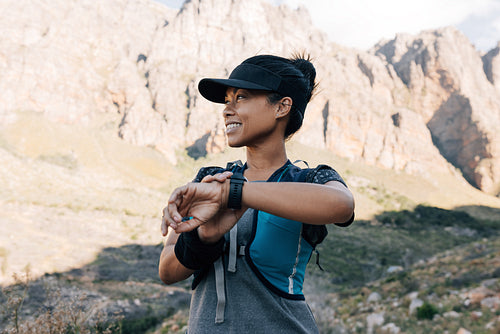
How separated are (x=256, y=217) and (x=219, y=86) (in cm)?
76

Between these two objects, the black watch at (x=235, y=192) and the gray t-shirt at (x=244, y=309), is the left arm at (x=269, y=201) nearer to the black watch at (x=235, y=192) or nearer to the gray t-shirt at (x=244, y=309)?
the black watch at (x=235, y=192)

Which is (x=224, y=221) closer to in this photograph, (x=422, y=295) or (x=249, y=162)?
(x=249, y=162)

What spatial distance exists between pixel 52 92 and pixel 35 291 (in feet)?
222

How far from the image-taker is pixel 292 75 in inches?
66.6

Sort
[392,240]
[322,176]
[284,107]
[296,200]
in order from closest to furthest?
1. [296,200]
2. [322,176]
3. [284,107]
4. [392,240]

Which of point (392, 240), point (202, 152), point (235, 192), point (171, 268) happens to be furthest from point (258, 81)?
point (202, 152)

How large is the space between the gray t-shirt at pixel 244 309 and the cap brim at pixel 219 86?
29.6 inches

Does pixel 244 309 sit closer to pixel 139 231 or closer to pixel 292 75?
pixel 292 75

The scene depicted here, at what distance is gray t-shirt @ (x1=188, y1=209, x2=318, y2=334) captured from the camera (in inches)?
52.4

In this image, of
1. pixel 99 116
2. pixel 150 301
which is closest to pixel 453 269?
pixel 150 301

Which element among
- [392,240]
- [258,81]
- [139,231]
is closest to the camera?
[258,81]

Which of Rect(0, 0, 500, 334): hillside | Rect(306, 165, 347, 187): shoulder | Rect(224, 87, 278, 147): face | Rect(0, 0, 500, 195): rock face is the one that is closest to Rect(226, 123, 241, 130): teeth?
Rect(224, 87, 278, 147): face

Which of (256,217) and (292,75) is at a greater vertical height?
(292,75)

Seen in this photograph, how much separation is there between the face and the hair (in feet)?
0.19
